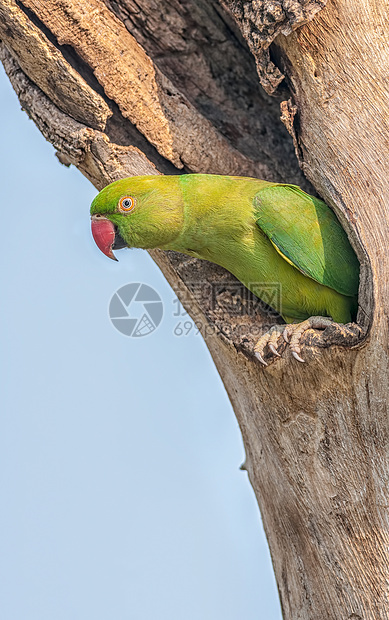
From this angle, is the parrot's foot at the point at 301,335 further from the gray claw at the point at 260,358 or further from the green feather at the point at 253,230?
the green feather at the point at 253,230

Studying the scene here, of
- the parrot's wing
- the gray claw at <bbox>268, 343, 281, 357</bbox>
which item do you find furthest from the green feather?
the gray claw at <bbox>268, 343, 281, 357</bbox>

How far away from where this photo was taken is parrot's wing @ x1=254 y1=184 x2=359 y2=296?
154 inches

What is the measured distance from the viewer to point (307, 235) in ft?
12.8

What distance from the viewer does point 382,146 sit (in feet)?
11.7

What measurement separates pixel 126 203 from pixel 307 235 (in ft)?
3.86

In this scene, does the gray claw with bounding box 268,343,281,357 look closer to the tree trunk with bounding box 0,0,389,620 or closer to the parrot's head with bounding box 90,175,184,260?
the tree trunk with bounding box 0,0,389,620

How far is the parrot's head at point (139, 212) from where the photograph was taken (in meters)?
3.92

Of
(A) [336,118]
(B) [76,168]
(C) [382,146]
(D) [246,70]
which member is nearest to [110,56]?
(B) [76,168]

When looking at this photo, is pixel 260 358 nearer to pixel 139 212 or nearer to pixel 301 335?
pixel 301 335

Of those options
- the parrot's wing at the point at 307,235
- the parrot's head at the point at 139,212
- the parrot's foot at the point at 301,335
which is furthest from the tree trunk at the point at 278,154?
the parrot's head at the point at 139,212

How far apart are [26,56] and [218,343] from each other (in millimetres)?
2289

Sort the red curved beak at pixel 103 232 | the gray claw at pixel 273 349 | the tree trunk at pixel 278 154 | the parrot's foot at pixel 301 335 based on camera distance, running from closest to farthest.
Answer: the parrot's foot at pixel 301 335, the tree trunk at pixel 278 154, the gray claw at pixel 273 349, the red curved beak at pixel 103 232

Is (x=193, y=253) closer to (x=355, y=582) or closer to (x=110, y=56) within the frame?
(x=110, y=56)

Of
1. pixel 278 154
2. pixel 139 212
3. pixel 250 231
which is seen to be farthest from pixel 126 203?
pixel 278 154
